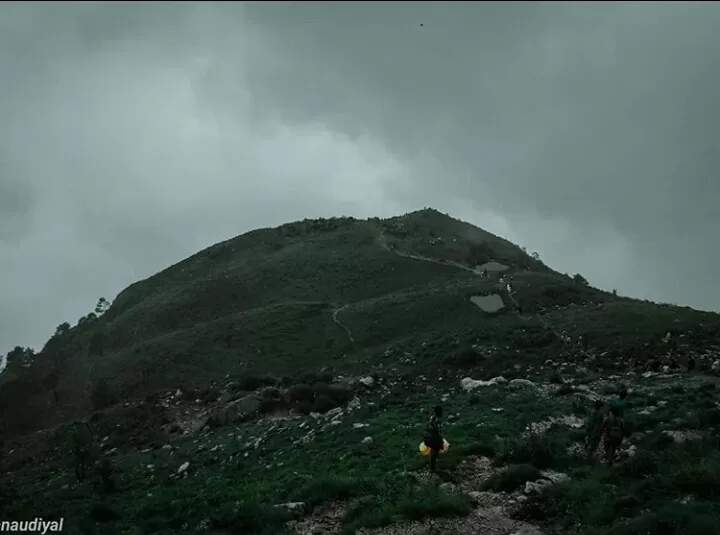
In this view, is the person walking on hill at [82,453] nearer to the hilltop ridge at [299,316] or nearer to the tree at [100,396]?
the hilltop ridge at [299,316]

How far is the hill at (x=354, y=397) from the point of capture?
14.1m

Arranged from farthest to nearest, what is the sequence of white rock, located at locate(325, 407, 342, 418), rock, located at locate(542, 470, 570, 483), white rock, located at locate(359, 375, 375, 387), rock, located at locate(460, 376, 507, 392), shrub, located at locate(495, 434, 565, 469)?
white rock, located at locate(359, 375, 375, 387), rock, located at locate(460, 376, 507, 392), white rock, located at locate(325, 407, 342, 418), shrub, located at locate(495, 434, 565, 469), rock, located at locate(542, 470, 570, 483)

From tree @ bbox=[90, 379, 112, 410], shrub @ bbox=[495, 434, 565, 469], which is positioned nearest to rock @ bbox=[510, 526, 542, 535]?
shrub @ bbox=[495, 434, 565, 469]

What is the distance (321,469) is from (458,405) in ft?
29.8

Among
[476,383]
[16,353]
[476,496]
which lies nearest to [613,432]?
[476,496]

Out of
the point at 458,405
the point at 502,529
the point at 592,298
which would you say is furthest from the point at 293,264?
the point at 502,529

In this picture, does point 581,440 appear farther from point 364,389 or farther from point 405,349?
point 405,349

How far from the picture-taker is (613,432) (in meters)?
15.6

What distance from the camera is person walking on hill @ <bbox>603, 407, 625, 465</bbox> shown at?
15.6m

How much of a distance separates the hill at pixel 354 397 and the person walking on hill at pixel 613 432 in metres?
1.08

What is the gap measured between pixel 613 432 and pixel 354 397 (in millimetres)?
18477

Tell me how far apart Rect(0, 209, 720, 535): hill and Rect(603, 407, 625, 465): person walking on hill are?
1082 mm

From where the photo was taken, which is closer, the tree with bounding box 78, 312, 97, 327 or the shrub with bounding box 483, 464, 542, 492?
the shrub with bounding box 483, 464, 542, 492

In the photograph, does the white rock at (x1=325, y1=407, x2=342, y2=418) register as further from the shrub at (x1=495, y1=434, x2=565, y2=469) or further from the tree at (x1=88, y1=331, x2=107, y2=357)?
the tree at (x1=88, y1=331, x2=107, y2=357)
